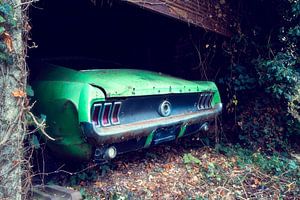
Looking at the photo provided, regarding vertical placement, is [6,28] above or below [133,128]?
above

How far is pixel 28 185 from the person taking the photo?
270cm

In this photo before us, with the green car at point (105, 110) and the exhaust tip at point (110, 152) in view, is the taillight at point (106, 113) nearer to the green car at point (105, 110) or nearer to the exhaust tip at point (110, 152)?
the green car at point (105, 110)

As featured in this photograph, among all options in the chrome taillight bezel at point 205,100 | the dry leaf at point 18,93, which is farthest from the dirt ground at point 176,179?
the dry leaf at point 18,93

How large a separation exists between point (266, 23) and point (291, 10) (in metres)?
0.45

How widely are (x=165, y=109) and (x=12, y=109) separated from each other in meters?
1.87

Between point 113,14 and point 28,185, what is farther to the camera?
point 113,14

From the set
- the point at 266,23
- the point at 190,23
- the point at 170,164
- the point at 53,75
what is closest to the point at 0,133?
the point at 53,75

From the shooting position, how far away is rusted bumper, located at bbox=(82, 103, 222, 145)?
118 inches

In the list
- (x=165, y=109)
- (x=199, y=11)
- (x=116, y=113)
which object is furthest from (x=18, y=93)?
(x=199, y=11)

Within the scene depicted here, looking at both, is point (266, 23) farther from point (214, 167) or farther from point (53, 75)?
point (53, 75)

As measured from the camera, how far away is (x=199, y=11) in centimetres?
515

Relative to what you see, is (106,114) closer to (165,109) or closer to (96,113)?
(96,113)

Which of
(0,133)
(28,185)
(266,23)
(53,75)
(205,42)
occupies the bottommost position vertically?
(28,185)

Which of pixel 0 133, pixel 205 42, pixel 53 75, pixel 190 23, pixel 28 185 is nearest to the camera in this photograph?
pixel 0 133
